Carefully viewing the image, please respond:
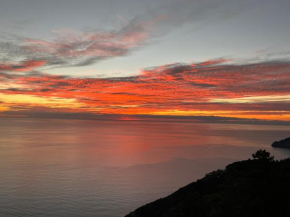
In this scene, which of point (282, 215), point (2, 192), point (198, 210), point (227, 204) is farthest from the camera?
point (2, 192)

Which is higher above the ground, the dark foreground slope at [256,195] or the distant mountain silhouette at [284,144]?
the dark foreground slope at [256,195]

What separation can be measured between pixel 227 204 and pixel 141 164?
87785 mm

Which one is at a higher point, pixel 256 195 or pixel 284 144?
pixel 256 195

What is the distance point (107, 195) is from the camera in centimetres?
7212

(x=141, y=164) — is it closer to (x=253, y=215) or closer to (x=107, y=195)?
(x=107, y=195)

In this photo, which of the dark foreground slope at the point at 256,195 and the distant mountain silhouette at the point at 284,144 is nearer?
the dark foreground slope at the point at 256,195

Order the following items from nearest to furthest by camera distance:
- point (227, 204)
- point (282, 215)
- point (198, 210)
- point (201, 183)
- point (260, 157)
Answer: point (282, 215) → point (260, 157) → point (227, 204) → point (198, 210) → point (201, 183)

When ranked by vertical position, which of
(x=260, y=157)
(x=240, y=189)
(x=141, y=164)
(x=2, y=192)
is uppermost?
(x=260, y=157)

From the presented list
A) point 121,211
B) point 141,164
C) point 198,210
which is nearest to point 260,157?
point 198,210

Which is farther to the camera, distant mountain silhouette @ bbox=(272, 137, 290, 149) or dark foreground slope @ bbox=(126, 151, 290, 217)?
distant mountain silhouette @ bbox=(272, 137, 290, 149)

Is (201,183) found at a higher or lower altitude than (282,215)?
lower

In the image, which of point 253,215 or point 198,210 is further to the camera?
point 198,210

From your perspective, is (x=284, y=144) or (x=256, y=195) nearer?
(x=256, y=195)

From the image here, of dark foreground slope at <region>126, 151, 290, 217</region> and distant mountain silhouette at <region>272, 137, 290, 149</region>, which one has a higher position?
dark foreground slope at <region>126, 151, 290, 217</region>
